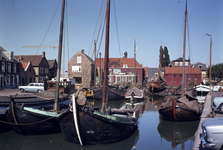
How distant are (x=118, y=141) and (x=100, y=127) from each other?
199 cm

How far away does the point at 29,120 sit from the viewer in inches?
476

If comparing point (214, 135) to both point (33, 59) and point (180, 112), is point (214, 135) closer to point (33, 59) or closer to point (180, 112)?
point (180, 112)

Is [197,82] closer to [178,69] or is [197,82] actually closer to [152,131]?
[178,69]

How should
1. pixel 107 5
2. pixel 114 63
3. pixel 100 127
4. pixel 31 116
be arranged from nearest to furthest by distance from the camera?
pixel 100 127 → pixel 31 116 → pixel 107 5 → pixel 114 63

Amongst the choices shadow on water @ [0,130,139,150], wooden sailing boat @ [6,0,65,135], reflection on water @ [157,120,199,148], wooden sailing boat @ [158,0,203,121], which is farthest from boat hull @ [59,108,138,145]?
wooden sailing boat @ [158,0,203,121]

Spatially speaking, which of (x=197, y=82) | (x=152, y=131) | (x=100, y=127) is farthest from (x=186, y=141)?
(x=197, y=82)

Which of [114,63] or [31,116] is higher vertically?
[114,63]

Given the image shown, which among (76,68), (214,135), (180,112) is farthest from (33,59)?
(214,135)

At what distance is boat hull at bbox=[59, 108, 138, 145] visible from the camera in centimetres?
1068

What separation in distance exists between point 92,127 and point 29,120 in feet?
14.1

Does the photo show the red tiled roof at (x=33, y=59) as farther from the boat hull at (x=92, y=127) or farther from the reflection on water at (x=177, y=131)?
the boat hull at (x=92, y=127)

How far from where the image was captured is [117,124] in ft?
37.2

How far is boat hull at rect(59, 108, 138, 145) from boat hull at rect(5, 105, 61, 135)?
1525 millimetres

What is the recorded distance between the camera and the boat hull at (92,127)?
10680mm
